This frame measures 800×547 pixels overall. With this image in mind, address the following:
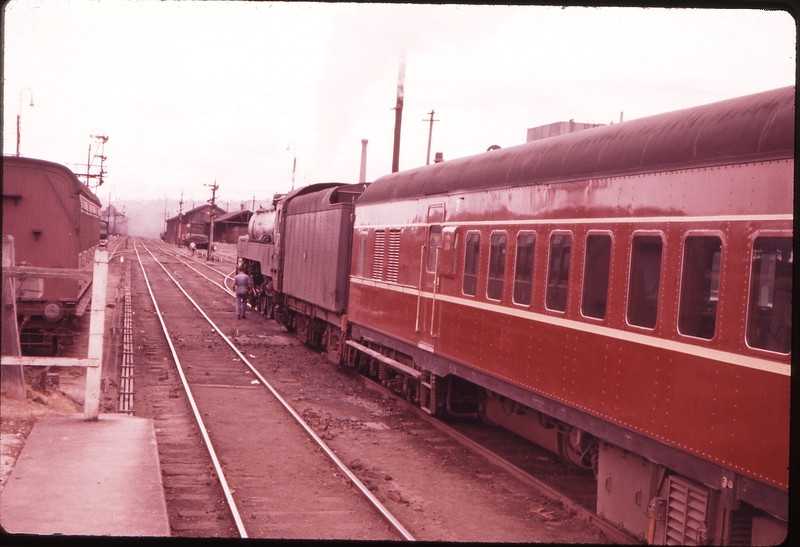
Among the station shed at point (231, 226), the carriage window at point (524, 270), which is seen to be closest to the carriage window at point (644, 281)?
the carriage window at point (524, 270)

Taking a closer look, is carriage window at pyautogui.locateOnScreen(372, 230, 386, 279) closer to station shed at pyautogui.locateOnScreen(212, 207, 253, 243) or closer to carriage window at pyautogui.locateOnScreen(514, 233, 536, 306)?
carriage window at pyautogui.locateOnScreen(514, 233, 536, 306)

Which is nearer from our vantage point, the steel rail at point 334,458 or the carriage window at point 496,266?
the steel rail at point 334,458

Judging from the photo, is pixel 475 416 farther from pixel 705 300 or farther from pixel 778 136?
pixel 778 136

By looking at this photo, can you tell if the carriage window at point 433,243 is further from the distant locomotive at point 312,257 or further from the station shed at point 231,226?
the station shed at point 231,226

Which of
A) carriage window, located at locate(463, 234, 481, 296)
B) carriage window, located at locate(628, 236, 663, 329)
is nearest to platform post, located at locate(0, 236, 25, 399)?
carriage window, located at locate(463, 234, 481, 296)

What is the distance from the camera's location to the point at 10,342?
10508 mm

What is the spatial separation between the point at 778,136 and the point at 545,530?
14.1 feet

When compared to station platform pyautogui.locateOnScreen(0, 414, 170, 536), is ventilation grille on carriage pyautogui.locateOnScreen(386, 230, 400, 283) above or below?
above

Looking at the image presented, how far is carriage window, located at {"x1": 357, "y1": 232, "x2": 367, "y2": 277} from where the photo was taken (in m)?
14.3

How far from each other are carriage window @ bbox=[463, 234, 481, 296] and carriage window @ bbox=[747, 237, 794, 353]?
453cm

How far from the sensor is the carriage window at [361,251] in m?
14.3

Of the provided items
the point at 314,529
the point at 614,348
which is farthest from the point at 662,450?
the point at 314,529

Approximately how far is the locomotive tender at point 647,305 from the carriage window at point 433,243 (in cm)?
25

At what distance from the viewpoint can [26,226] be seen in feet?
52.1
